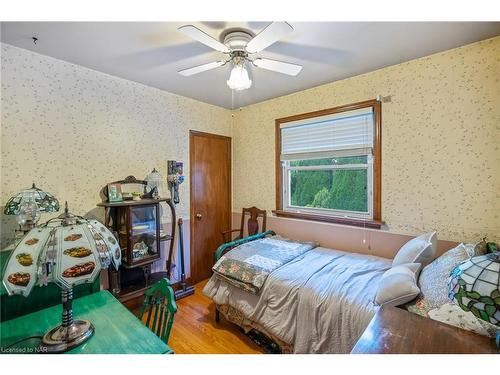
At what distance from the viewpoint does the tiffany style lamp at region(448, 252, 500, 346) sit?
73 centimetres

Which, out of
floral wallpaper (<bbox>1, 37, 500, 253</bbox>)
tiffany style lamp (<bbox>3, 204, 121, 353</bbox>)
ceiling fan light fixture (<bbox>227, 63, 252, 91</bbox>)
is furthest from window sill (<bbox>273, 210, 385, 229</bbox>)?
tiffany style lamp (<bbox>3, 204, 121, 353</bbox>)

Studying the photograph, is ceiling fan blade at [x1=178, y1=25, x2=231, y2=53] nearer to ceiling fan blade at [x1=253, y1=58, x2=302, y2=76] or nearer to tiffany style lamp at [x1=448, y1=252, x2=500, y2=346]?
ceiling fan blade at [x1=253, y1=58, x2=302, y2=76]

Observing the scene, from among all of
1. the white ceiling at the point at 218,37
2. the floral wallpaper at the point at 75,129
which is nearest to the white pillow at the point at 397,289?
the white ceiling at the point at 218,37

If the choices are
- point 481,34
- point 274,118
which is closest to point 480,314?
point 481,34

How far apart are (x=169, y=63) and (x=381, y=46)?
1.84 metres

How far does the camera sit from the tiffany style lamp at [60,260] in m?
0.94

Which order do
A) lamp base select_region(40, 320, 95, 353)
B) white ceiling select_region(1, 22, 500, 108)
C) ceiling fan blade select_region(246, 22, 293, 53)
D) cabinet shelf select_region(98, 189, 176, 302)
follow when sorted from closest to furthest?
lamp base select_region(40, 320, 95, 353) → ceiling fan blade select_region(246, 22, 293, 53) → white ceiling select_region(1, 22, 500, 108) → cabinet shelf select_region(98, 189, 176, 302)

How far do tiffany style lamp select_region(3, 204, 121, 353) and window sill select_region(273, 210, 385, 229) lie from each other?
7.47 ft

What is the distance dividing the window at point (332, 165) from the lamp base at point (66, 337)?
236cm

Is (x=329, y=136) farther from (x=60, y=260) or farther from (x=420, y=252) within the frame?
(x=60, y=260)

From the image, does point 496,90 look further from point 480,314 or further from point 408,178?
point 480,314

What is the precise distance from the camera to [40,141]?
1.99m

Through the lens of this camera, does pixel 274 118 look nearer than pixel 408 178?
No

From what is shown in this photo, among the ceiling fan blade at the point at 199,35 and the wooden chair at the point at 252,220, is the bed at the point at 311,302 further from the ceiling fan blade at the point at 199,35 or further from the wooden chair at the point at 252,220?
the ceiling fan blade at the point at 199,35
